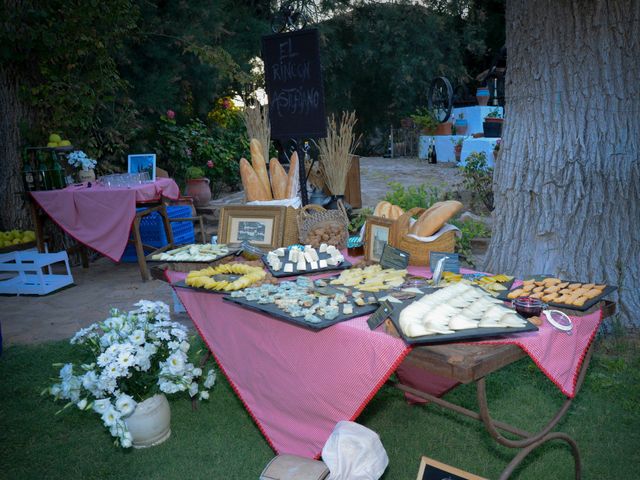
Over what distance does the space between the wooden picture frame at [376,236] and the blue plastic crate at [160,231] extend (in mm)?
3909

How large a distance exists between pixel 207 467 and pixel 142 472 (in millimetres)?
299

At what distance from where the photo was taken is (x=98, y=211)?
5.34 meters

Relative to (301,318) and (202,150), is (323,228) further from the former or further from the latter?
(202,150)

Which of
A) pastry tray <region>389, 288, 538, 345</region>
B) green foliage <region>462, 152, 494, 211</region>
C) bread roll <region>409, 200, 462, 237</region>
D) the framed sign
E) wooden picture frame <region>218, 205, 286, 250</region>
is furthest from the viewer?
green foliage <region>462, 152, 494, 211</region>

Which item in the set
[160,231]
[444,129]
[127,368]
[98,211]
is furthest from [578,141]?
[444,129]

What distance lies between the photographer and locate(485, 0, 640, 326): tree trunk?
9.92 feet

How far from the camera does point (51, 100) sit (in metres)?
6.34

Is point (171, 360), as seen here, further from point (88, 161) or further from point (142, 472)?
point (88, 161)

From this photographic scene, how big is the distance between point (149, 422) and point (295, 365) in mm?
960

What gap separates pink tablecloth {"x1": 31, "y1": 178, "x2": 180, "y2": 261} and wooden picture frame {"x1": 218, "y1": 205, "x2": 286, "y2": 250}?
256cm

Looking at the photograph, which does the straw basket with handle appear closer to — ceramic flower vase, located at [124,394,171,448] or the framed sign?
ceramic flower vase, located at [124,394,171,448]

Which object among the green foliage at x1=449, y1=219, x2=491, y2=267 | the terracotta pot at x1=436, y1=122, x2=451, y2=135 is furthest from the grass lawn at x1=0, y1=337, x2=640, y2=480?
the terracotta pot at x1=436, y1=122, x2=451, y2=135

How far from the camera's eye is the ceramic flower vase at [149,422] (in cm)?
259

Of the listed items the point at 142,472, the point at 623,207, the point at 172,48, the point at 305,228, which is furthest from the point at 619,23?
the point at 172,48
